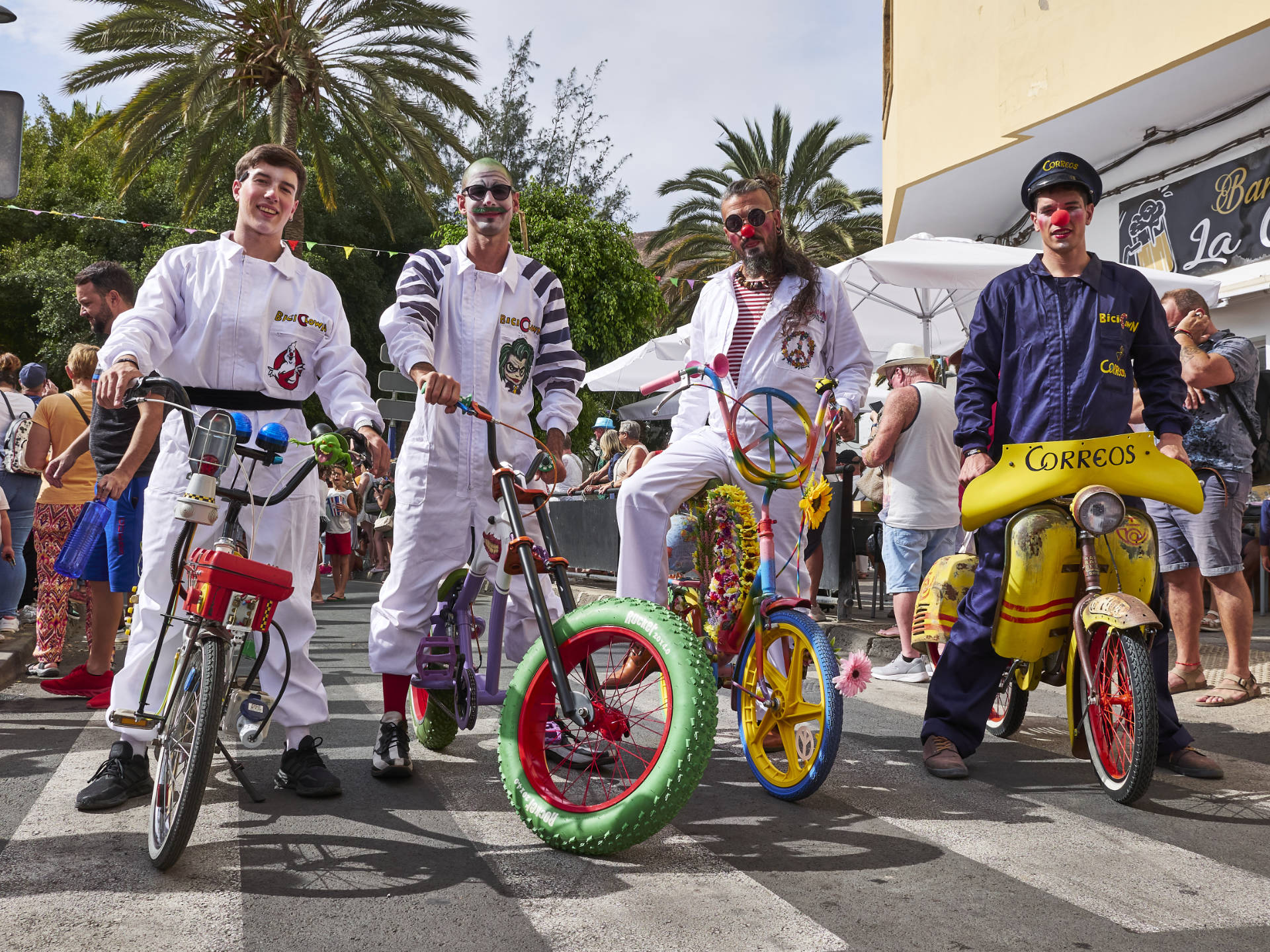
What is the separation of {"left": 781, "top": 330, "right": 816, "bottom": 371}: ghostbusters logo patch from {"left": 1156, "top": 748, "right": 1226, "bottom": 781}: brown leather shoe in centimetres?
204

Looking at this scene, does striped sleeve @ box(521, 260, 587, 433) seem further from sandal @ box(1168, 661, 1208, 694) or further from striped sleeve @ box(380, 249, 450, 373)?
sandal @ box(1168, 661, 1208, 694)

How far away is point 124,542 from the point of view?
563 centimetres

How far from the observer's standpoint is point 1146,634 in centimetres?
391

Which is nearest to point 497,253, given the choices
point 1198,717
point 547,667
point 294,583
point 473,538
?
point 473,538

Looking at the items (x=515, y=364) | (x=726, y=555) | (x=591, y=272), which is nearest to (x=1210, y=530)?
(x=726, y=555)

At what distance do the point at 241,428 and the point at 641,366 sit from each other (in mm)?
12431

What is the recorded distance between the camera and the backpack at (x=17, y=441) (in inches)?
296

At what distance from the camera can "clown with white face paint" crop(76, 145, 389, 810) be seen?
383 centimetres

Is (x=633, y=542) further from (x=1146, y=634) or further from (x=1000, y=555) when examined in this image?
(x=1146, y=634)

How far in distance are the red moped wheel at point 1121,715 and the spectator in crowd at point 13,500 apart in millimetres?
6900

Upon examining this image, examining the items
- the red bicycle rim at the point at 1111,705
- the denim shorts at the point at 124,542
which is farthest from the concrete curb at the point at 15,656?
the red bicycle rim at the point at 1111,705

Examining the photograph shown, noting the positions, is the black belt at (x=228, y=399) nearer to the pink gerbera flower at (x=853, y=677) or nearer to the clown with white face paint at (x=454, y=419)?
the clown with white face paint at (x=454, y=419)

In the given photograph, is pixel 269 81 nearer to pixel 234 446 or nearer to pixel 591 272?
pixel 591 272

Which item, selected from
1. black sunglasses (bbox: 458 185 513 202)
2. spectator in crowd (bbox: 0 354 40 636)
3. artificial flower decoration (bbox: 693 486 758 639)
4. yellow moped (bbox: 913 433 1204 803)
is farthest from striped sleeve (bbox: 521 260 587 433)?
spectator in crowd (bbox: 0 354 40 636)
